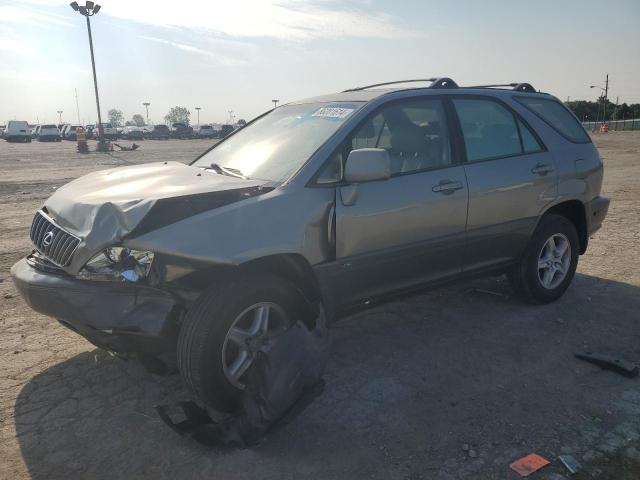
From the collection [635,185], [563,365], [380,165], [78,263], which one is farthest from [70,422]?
[635,185]

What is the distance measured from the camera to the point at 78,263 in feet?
9.61

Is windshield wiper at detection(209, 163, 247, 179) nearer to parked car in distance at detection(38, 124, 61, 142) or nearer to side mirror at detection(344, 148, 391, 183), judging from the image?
side mirror at detection(344, 148, 391, 183)

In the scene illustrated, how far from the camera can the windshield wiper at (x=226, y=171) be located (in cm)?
367

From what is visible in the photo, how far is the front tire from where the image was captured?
9.31ft

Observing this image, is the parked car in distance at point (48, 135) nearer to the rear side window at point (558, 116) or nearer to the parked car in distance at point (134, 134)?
the parked car in distance at point (134, 134)

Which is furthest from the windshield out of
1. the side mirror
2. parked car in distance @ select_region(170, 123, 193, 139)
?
parked car in distance @ select_region(170, 123, 193, 139)

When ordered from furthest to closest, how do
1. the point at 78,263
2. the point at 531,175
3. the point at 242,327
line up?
the point at 531,175 < the point at 242,327 < the point at 78,263

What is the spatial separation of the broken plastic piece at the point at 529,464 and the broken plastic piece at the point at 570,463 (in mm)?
78

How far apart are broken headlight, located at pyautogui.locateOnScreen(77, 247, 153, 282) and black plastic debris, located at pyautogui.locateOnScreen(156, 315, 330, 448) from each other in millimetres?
769

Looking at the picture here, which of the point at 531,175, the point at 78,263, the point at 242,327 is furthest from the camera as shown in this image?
the point at 531,175

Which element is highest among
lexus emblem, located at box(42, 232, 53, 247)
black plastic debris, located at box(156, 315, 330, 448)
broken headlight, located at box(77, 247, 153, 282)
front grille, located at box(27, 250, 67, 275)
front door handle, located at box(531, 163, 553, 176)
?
front door handle, located at box(531, 163, 553, 176)

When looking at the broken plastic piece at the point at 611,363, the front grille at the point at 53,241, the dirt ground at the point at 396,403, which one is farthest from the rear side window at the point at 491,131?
the front grille at the point at 53,241

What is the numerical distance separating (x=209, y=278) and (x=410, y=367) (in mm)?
1610

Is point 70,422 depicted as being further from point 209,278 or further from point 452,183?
point 452,183
